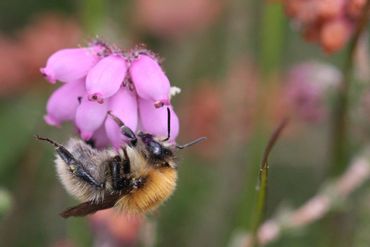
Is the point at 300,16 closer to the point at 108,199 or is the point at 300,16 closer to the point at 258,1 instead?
the point at 108,199

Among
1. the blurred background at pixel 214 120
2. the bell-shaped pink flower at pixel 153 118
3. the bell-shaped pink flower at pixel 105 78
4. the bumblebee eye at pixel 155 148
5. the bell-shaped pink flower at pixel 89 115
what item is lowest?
the blurred background at pixel 214 120

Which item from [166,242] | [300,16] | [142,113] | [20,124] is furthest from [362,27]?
[20,124]

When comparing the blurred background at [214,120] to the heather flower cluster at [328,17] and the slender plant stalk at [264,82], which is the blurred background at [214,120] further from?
the heather flower cluster at [328,17]

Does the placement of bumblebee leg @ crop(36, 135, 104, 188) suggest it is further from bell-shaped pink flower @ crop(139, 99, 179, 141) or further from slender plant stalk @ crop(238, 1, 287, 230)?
Result: slender plant stalk @ crop(238, 1, 287, 230)

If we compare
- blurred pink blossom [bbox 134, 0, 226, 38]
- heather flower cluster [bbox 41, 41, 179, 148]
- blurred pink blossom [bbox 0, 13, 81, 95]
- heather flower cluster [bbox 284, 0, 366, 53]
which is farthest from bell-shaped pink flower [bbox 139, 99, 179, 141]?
blurred pink blossom [bbox 134, 0, 226, 38]

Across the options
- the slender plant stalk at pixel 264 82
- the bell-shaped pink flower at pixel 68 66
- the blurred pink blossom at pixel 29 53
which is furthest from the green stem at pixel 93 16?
the bell-shaped pink flower at pixel 68 66

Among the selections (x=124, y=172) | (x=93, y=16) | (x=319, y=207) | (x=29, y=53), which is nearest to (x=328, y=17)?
(x=319, y=207)
